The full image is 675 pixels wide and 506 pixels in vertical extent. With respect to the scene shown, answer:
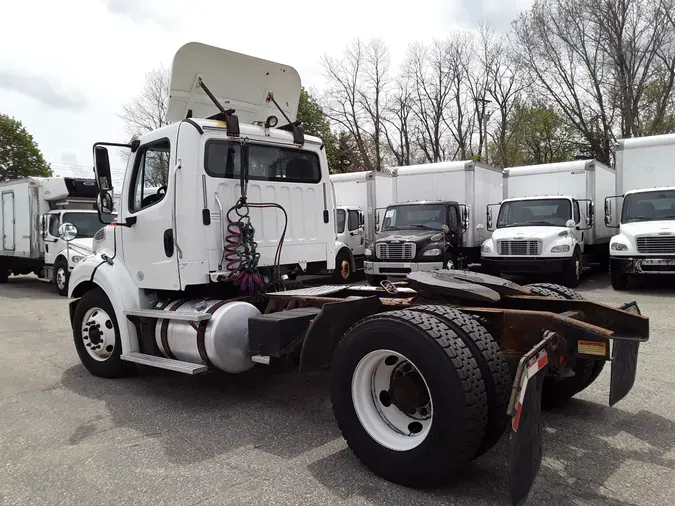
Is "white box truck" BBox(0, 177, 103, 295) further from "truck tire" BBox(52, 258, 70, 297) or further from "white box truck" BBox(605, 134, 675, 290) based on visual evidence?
"white box truck" BBox(605, 134, 675, 290)

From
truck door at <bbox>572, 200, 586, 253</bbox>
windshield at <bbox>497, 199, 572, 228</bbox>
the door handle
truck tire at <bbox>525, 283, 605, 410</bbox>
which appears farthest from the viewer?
windshield at <bbox>497, 199, 572, 228</bbox>

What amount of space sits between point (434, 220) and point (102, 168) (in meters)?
10.1

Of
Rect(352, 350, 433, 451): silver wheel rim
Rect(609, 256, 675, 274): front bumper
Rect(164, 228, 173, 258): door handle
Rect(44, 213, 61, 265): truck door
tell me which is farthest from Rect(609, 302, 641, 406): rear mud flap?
Rect(44, 213, 61, 265): truck door

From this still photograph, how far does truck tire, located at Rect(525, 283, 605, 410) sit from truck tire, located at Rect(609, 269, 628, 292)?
28.8ft

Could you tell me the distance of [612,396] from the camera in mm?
3619

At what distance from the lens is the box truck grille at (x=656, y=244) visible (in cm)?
1130

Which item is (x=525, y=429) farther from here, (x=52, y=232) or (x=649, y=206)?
(x=52, y=232)

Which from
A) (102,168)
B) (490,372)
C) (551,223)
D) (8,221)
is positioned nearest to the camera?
(490,372)

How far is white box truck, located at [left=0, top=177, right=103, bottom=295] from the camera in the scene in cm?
1422

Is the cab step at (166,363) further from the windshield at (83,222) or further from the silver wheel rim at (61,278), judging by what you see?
the windshield at (83,222)

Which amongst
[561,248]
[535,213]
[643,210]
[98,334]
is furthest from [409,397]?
[535,213]

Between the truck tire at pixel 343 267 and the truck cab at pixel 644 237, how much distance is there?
6.41 meters

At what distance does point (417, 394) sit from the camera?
3299 mm

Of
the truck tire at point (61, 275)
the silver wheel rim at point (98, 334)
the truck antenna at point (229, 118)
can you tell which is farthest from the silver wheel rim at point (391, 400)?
the truck tire at point (61, 275)
